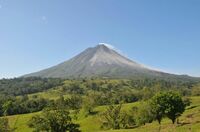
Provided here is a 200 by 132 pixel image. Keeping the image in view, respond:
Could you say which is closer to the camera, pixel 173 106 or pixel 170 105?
pixel 173 106

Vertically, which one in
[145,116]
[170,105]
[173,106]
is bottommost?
[145,116]

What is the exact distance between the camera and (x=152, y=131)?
221ft

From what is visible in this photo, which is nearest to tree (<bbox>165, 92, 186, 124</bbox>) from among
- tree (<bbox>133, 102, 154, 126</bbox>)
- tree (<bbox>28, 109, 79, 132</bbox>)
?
tree (<bbox>28, 109, 79, 132</bbox>)

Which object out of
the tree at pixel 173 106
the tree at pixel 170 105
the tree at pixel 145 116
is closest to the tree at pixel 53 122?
the tree at pixel 170 105

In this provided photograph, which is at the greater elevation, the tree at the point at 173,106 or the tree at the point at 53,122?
the tree at the point at 173,106

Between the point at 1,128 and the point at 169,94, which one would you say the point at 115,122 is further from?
the point at 1,128

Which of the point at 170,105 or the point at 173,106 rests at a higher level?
the point at 170,105

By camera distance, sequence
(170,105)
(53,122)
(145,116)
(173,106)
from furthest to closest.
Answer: (145,116) → (170,105) → (173,106) → (53,122)

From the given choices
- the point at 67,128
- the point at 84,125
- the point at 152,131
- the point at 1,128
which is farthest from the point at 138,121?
the point at 152,131

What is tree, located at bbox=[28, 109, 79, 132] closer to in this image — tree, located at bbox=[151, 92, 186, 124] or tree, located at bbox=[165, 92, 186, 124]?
tree, located at bbox=[151, 92, 186, 124]

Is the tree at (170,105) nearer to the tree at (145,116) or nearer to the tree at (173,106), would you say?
the tree at (173,106)

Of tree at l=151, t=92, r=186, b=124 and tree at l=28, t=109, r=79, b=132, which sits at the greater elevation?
tree at l=151, t=92, r=186, b=124

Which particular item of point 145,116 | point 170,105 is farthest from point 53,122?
point 145,116

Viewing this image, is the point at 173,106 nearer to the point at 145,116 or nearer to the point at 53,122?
the point at 53,122
